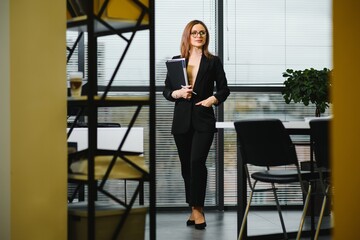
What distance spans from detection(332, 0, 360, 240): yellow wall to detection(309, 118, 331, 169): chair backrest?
1748 mm

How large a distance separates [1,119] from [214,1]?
3.71 meters

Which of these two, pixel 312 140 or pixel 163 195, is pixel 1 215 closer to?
pixel 312 140

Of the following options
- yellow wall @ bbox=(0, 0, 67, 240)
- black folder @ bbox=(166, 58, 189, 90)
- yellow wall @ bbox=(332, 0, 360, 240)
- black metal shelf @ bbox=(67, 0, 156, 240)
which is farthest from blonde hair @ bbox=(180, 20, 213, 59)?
yellow wall @ bbox=(332, 0, 360, 240)

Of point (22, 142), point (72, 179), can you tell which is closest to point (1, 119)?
point (22, 142)

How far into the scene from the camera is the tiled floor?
500 centimetres

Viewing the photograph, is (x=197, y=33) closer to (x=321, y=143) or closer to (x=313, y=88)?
(x=313, y=88)

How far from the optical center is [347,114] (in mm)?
2365

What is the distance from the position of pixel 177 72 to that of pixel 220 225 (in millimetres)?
1308

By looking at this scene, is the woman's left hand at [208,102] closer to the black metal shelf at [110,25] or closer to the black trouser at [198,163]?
the black trouser at [198,163]

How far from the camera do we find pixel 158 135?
21.7 ft

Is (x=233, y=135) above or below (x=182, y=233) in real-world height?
above

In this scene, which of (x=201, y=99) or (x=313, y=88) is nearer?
(x=201, y=99)

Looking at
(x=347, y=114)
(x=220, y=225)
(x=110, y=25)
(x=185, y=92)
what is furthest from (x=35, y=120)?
(x=220, y=225)

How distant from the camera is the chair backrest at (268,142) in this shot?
4195 mm
